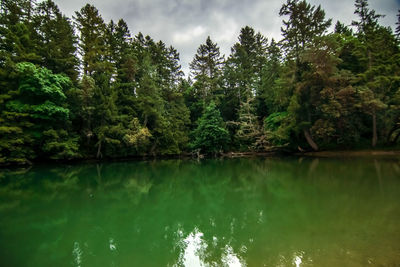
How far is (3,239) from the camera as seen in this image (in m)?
3.61

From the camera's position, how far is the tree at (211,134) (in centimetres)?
2435

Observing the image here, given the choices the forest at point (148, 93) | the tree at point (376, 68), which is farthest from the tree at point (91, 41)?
the tree at point (376, 68)

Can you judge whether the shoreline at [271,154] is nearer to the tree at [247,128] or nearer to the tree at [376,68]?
the tree at [376,68]

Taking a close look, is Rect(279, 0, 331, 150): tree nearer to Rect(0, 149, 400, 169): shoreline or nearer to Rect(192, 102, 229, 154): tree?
Rect(0, 149, 400, 169): shoreline

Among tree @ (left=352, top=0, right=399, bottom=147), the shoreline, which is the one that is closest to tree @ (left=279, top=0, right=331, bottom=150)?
the shoreline

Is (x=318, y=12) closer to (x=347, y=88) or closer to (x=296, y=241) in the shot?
(x=347, y=88)

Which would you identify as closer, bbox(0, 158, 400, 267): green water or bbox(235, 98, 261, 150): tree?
bbox(0, 158, 400, 267): green water

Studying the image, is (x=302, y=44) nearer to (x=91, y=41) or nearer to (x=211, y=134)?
(x=211, y=134)

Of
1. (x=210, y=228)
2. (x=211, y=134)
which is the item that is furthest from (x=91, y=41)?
(x=210, y=228)

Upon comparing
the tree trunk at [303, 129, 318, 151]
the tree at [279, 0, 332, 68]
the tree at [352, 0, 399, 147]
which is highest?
the tree at [279, 0, 332, 68]

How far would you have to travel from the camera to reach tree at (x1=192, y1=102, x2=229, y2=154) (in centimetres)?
2435

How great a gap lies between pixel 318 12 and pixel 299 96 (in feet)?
25.5

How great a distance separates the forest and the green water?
1253 cm

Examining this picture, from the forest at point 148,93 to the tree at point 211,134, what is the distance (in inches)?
4.7
